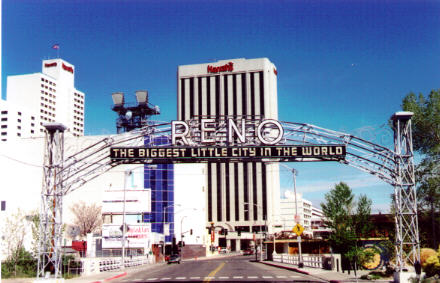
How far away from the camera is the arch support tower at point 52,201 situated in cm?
2864

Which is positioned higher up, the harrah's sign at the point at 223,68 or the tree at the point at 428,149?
the harrah's sign at the point at 223,68

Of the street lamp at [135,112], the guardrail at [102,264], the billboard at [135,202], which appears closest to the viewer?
the guardrail at [102,264]

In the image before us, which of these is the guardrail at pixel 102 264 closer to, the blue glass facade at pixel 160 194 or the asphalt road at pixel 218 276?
the asphalt road at pixel 218 276

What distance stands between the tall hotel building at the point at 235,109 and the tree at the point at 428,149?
375ft

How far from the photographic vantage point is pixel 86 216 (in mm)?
97625

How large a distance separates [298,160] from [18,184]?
80065 mm

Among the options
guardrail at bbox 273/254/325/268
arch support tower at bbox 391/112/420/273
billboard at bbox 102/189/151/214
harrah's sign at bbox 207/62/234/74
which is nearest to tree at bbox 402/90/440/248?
guardrail at bbox 273/254/325/268

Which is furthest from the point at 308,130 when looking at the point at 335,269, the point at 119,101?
the point at 119,101

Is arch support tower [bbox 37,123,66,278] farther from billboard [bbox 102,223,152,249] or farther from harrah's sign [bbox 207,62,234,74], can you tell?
harrah's sign [bbox 207,62,234,74]

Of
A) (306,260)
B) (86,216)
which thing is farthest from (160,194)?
(306,260)

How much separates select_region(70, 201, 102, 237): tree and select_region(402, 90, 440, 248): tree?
212 ft

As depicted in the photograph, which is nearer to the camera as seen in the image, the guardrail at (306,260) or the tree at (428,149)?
the guardrail at (306,260)

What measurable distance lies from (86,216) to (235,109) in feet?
273

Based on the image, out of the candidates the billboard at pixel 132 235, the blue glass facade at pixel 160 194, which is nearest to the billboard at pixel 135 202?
the billboard at pixel 132 235
